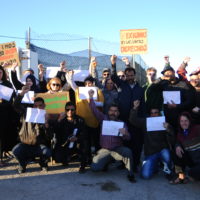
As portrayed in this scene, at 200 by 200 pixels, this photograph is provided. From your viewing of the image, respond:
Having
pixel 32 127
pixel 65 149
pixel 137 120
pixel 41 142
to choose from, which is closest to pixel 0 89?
pixel 32 127

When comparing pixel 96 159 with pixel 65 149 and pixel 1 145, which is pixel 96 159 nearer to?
pixel 65 149

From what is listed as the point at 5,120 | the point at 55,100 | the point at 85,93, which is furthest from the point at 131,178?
the point at 5,120

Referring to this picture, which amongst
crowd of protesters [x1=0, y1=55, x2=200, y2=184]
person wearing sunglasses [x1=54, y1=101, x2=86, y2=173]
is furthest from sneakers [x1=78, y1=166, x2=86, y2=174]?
person wearing sunglasses [x1=54, y1=101, x2=86, y2=173]

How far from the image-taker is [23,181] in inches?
180

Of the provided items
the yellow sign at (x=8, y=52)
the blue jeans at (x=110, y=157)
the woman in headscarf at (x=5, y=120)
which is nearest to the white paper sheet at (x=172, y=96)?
the blue jeans at (x=110, y=157)

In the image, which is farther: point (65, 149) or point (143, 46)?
point (143, 46)

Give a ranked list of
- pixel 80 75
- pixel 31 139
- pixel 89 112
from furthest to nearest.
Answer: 1. pixel 80 75
2. pixel 89 112
3. pixel 31 139

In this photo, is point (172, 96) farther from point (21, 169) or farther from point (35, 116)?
point (21, 169)

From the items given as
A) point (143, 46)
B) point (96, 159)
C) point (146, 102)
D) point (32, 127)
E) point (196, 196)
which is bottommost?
point (196, 196)

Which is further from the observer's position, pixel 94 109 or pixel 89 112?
pixel 89 112

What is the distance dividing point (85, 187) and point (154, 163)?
141 cm

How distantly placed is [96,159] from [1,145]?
2152mm

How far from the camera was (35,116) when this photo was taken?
4.98m

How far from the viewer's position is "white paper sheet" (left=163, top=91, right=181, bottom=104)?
16.8 feet
